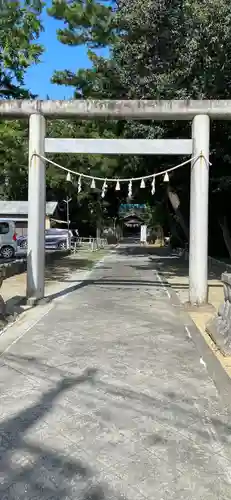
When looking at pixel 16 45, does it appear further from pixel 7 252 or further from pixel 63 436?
pixel 7 252

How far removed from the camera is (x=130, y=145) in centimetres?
1098

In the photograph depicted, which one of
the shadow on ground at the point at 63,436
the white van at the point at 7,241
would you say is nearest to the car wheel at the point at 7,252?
the white van at the point at 7,241

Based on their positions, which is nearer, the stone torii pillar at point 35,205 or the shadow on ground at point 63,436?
the shadow on ground at point 63,436

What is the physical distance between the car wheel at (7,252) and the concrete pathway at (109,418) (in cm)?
2025

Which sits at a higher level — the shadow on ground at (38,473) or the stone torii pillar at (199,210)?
the stone torii pillar at (199,210)

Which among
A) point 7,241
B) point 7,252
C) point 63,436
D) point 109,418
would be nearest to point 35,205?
point 109,418

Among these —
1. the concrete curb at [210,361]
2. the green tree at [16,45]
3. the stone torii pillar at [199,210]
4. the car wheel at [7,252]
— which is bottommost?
the concrete curb at [210,361]

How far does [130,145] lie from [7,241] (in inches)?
727

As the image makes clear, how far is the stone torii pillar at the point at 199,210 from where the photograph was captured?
1072 cm

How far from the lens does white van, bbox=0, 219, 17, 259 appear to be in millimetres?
28250

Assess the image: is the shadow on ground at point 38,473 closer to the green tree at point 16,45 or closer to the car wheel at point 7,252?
the green tree at point 16,45

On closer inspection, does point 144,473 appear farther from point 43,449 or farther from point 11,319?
point 11,319

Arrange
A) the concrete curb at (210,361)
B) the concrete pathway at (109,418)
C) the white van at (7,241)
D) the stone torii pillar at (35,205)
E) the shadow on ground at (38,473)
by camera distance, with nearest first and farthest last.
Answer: the shadow on ground at (38,473) < the concrete pathway at (109,418) < the concrete curb at (210,361) < the stone torii pillar at (35,205) < the white van at (7,241)

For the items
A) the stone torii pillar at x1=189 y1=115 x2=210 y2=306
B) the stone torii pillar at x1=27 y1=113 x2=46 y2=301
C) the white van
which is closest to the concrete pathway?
the stone torii pillar at x1=189 y1=115 x2=210 y2=306
